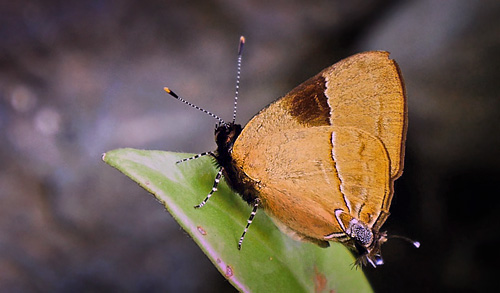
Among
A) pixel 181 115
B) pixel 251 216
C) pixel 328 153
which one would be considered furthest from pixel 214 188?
pixel 181 115

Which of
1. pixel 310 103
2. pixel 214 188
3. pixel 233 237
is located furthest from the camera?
pixel 310 103

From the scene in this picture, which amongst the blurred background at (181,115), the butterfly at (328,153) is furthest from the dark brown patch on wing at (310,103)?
the blurred background at (181,115)

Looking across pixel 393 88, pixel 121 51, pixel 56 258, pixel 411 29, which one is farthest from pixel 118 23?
pixel 393 88

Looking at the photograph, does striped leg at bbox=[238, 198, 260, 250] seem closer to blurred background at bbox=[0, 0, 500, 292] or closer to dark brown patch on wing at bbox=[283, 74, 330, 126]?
dark brown patch on wing at bbox=[283, 74, 330, 126]

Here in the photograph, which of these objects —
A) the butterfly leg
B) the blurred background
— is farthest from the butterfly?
the blurred background

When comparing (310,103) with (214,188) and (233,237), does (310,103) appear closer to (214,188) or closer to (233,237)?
(214,188)

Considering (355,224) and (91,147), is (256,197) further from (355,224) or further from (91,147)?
(91,147)
